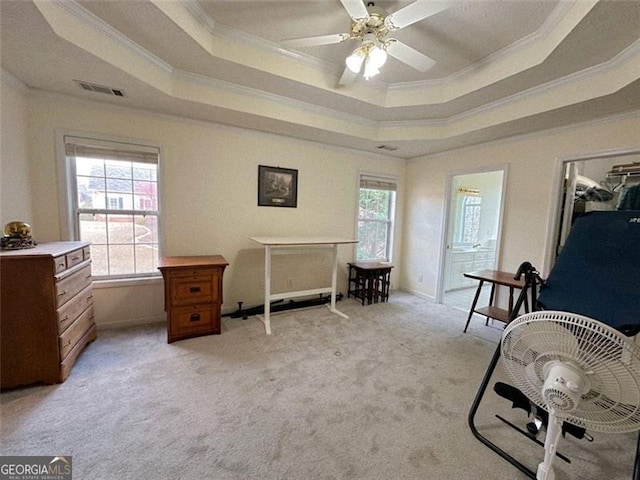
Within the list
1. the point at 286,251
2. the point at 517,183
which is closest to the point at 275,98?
the point at 286,251

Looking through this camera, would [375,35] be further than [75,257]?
No

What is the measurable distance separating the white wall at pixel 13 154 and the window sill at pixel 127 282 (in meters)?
0.82

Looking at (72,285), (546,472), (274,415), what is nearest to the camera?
(546,472)

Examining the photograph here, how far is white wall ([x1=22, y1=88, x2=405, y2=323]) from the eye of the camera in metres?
2.60

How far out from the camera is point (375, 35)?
187 centimetres

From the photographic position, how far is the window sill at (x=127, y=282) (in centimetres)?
285

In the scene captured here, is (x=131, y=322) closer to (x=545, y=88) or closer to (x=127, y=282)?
(x=127, y=282)

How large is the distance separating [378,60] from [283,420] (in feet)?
8.44

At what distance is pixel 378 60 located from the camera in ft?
6.31

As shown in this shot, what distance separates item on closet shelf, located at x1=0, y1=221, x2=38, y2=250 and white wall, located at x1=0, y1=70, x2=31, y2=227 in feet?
0.73

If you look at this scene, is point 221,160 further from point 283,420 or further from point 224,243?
point 283,420

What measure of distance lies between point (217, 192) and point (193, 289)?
126cm

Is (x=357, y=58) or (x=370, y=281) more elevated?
(x=357, y=58)

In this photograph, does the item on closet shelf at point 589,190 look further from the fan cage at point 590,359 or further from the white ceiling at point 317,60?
the fan cage at point 590,359
